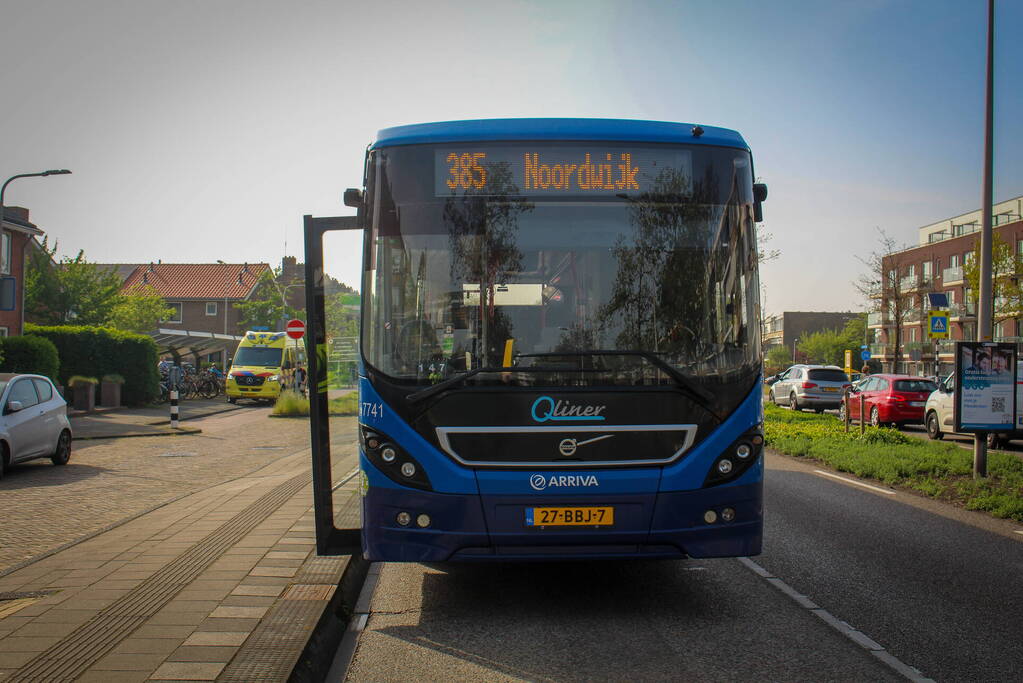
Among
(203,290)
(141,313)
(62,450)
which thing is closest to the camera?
(62,450)

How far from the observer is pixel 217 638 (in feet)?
16.0

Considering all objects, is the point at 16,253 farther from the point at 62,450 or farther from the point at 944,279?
the point at 944,279

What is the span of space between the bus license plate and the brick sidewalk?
135 centimetres

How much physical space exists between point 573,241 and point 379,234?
3.97 ft

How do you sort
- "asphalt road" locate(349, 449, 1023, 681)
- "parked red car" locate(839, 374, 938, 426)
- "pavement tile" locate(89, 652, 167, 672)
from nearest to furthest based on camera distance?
1. "pavement tile" locate(89, 652, 167, 672)
2. "asphalt road" locate(349, 449, 1023, 681)
3. "parked red car" locate(839, 374, 938, 426)

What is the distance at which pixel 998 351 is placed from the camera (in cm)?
1280

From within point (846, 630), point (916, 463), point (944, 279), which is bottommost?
point (916, 463)

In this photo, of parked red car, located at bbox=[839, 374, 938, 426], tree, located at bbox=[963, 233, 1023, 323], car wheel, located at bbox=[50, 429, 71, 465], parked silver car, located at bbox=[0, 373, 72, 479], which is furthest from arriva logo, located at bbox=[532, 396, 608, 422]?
tree, located at bbox=[963, 233, 1023, 323]

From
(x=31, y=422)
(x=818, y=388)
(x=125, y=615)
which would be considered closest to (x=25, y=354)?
(x=31, y=422)

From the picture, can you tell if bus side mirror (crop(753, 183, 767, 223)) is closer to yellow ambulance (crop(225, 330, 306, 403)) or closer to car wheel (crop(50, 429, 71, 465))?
car wheel (crop(50, 429, 71, 465))

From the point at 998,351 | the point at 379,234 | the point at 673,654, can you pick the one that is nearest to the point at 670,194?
the point at 379,234

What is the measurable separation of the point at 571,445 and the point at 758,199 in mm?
2135

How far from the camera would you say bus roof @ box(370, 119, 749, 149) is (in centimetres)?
593

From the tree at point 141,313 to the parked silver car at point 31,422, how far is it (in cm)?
4173
